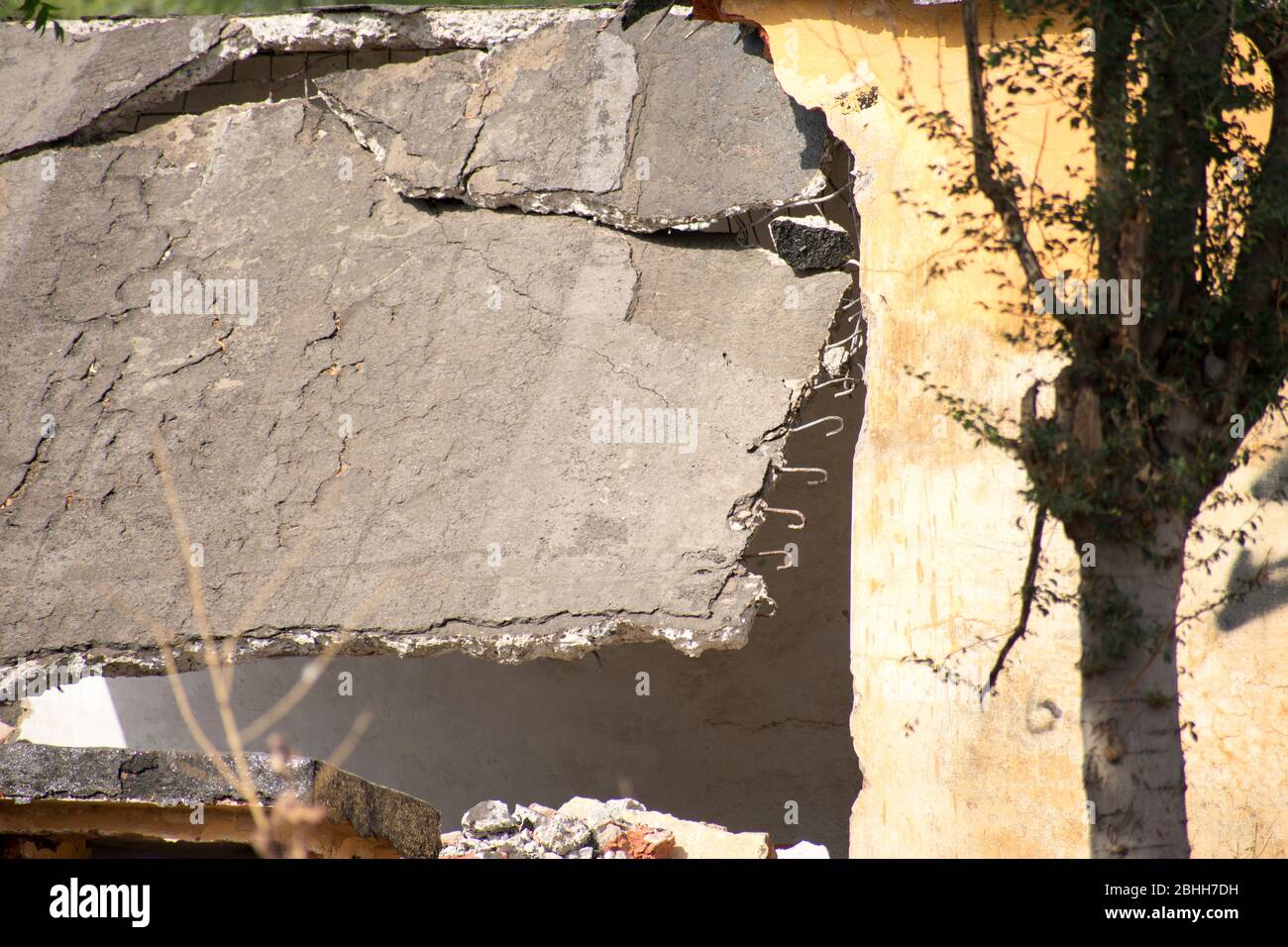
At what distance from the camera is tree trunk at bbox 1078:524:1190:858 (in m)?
4.14

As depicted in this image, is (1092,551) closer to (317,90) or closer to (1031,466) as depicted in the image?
(1031,466)

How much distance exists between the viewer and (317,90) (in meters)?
7.17

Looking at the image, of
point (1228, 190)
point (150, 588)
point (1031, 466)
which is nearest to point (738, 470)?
point (1031, 466)

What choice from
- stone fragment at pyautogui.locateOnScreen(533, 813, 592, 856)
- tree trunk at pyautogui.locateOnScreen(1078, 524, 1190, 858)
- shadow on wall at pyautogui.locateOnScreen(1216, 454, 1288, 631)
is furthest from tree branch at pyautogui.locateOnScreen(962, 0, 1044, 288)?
stone fragment at pyautogui.locateOnScreen(533, 813, 592, 856)

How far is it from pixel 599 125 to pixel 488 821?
10.9 feet

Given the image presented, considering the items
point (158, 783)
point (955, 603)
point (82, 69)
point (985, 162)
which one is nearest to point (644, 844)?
point (955, 603)

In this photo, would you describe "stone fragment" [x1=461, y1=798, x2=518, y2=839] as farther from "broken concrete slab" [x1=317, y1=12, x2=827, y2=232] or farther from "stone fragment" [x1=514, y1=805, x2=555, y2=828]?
"broken concrete slab" [x1=317, y1=12, x2=827, y2=232]

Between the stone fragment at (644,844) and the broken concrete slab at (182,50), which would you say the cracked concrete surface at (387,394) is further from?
the stone fragment at (644,844)

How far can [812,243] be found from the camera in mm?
5941

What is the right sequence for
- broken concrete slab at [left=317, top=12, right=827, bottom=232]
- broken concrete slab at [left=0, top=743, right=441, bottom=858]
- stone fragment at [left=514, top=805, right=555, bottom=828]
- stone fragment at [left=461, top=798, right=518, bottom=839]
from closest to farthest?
broken concrete slab at [left=0, top=743, right=441, bottom=858] < broken concrete slab at [left=317, top=12, right=827, bottom=232] < stone fragment at [left=461, top=798, right=518, bottom=839] < stone fragment at [left=514, top=805, right=555, bottom=828]

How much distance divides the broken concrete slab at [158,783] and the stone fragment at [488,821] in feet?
9.64

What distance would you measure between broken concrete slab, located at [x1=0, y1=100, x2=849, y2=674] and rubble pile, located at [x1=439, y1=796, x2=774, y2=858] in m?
1.37

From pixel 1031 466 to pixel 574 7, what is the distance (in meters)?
3.91

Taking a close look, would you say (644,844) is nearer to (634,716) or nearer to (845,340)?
(845,340)
